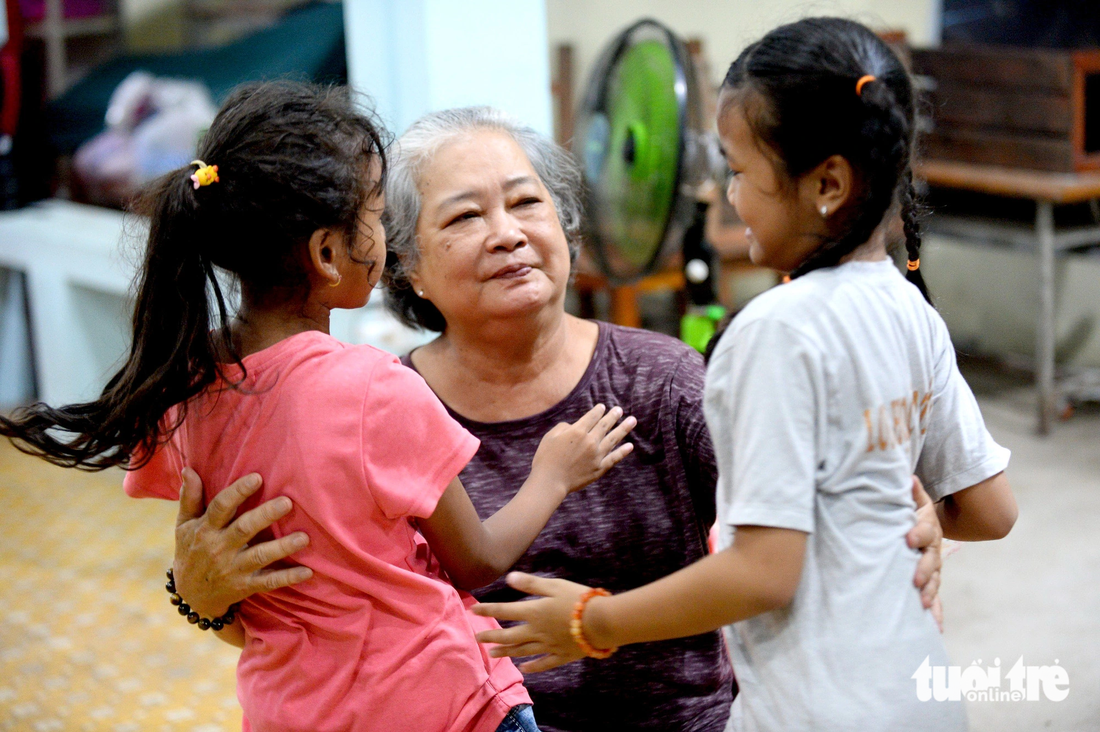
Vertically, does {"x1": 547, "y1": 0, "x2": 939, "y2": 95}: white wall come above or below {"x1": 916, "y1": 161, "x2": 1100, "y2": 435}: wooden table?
above

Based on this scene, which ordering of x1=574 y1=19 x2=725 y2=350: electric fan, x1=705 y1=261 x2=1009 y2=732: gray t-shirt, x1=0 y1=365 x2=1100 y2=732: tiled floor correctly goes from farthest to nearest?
x1=0 y1=365 x2=1100 y2=732: tiled floor < x1=574 y1=19 x2=725 y2=350: electric fan < x1=705 y1=261 x2=1009 y2=732: gray t-shirt

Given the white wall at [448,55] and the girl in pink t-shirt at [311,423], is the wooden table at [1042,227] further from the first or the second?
the girl in pink t-shirt at [311,423]

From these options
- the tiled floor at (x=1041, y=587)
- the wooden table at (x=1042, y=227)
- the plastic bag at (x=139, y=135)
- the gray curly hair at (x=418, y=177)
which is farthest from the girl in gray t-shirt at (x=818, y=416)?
the plastic bag at (x=139, y=135)

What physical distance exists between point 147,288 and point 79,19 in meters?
5.24

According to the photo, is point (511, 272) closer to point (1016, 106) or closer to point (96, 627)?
point (96, 627)

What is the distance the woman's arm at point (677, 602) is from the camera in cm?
98

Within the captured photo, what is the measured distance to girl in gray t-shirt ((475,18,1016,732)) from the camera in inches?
38.5

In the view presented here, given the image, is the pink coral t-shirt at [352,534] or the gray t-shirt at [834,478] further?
the pink coral t-shirt at [352,534]

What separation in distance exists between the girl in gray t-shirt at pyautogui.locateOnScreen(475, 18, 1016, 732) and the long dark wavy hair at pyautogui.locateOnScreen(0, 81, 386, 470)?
1.48ft

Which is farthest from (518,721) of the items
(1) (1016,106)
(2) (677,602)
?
(1) (1016,106)

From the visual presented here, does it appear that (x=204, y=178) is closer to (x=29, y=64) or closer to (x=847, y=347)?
(x=847, y=347)

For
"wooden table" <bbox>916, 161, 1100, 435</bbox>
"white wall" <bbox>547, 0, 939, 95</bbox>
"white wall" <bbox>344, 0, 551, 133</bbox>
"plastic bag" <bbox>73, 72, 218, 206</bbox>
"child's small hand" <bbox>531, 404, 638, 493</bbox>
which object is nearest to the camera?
"child's small hand" <bbox>531, 404, 638, 493</bbox>

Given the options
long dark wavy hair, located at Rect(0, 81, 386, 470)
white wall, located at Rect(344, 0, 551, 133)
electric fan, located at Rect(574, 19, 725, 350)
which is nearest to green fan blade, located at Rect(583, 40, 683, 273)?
electric fan, located at Rect(574, 19, 725, 350)

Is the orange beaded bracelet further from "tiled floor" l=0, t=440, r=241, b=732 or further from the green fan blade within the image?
"tiled floor" l=0, t=440, r=241, b=732
